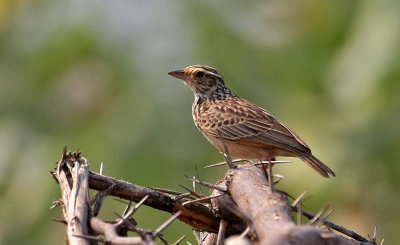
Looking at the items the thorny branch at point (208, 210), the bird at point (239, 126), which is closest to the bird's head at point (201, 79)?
the bird at point (239, 126)

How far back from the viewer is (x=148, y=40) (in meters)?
9.96

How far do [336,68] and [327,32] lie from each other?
3.17 feet

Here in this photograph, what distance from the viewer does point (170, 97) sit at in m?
9.45

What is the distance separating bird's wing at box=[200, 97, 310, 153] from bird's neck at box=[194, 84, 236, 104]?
0.49m

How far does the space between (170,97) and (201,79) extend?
0.83 m

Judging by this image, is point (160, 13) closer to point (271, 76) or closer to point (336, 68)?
point (271, 76)

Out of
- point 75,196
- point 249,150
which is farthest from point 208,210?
point 249,150

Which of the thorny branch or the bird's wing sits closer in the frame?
the thorny branch

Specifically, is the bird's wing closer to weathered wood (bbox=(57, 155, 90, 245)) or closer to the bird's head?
the bird's head

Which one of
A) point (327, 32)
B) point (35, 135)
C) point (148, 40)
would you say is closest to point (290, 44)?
point (327, 32)

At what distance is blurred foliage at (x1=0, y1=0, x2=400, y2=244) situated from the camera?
904 cm

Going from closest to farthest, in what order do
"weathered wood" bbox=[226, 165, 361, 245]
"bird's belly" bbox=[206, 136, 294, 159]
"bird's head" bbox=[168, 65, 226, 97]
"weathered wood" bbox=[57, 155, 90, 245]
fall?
"weathered wood" bbox=[226, 165, 361, 245], "weathered wood" bbox=[57, 155, 90, 245], "bird's belly" bbox=[206, 136, 294, 159], "bird's head" bbox=[168, 65, 226, 97]

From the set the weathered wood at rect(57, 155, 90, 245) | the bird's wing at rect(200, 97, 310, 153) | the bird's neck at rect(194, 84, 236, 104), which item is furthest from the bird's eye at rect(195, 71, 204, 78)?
the weathered wood at rect(57, 155, 90, 245)

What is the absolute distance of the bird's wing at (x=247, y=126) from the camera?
23.4ft
